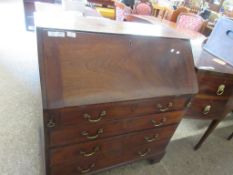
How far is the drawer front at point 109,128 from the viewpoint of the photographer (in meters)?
0.88

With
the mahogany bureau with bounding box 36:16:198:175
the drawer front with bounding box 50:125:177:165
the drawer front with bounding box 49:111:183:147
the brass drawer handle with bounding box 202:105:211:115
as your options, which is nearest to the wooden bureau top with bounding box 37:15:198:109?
the mahogany bureau with bounding box 36:16:198:175

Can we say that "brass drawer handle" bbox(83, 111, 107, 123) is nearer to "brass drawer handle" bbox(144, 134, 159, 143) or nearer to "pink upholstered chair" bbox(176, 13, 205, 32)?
"brass drawer handle" bbox(144, 134, 159, 143)

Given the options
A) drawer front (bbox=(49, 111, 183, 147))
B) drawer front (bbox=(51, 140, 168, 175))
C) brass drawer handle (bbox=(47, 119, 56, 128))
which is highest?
brass drawer handle (bbox=(47, 119, 56, 128))

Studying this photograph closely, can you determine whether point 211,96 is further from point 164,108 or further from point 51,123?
point 51,123

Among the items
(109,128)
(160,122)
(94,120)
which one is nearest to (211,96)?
(160,122)

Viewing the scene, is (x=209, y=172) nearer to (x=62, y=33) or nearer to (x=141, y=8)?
(x=62, y=33)

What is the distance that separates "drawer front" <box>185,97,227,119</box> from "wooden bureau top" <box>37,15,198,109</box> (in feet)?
1.09

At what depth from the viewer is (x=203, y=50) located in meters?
1.63

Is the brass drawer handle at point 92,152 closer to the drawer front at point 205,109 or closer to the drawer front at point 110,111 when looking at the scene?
the drawer front at point 110,111

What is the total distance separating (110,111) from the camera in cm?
91

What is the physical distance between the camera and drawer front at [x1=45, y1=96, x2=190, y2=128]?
0.80m

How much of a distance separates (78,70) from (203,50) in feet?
4.17

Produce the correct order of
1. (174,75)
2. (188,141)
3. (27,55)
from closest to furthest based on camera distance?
(174,75)
(188,141)
(27,55)

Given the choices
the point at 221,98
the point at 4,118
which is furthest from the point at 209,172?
the point at 4,118
